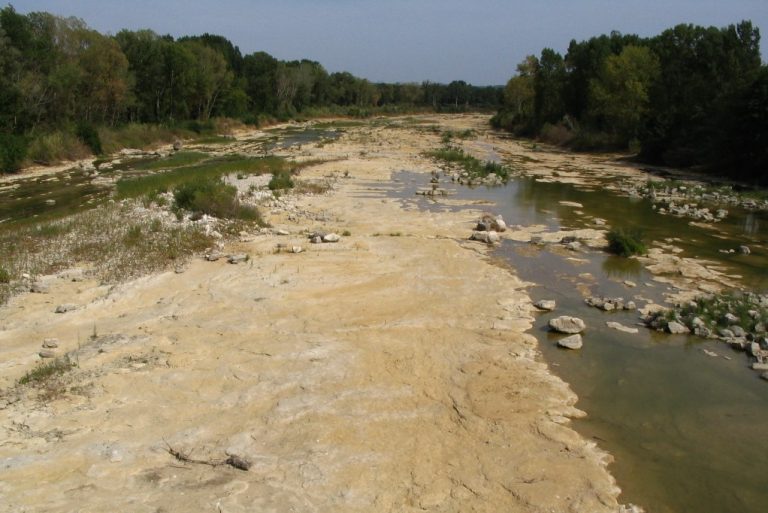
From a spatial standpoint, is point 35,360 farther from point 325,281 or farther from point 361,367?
point 325,281

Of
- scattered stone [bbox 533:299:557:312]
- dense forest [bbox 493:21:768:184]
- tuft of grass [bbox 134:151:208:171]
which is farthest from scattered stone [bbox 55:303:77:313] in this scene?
dense forest [bbox 493:21:768:184]

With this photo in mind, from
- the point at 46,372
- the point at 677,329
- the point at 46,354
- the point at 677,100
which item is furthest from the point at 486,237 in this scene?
the point at 677,100

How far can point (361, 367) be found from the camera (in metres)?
9.84

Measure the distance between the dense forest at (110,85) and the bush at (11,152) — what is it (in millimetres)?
58

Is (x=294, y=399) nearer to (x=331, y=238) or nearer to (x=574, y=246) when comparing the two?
(x=331, y=238)

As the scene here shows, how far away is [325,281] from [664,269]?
30.9 feet

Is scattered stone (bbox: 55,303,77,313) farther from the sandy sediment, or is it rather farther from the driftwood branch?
the driftwood branch

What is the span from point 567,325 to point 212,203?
12295 mm

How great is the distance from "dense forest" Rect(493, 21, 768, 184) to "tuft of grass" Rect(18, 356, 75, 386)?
117 ft

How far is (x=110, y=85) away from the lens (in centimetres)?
4941

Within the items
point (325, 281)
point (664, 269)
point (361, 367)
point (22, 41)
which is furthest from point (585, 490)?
point (22, 41)

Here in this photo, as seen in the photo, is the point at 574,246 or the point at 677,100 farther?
the point at 677,100

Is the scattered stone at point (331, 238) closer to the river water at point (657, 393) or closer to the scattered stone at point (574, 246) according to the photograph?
the river water at point (657, 393)

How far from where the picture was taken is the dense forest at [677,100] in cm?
3419
